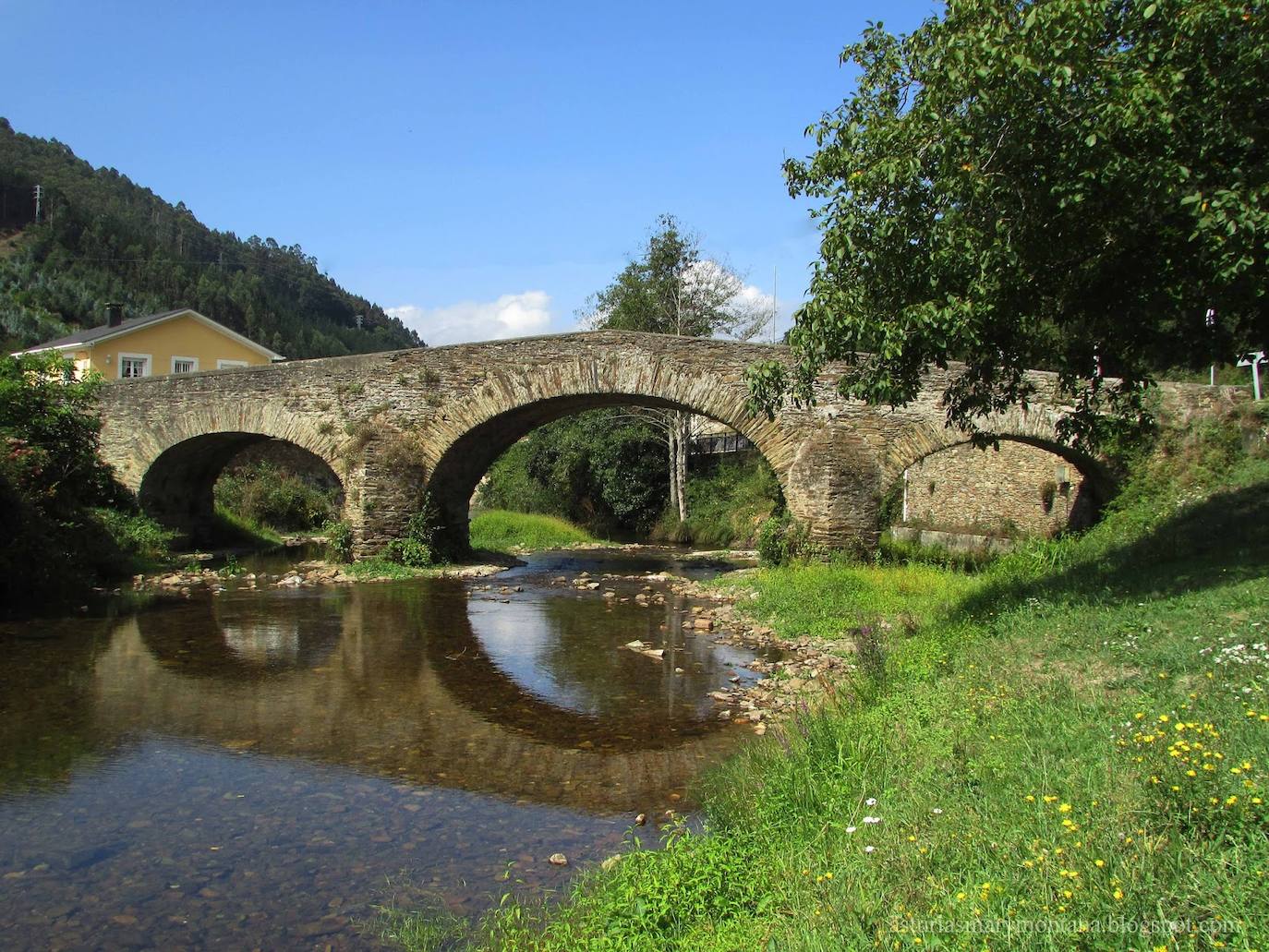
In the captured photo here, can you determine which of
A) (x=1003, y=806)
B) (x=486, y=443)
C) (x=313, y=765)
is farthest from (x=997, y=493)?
(x=1003, y=806)

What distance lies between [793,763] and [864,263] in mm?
4445

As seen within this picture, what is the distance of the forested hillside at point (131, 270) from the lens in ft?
160

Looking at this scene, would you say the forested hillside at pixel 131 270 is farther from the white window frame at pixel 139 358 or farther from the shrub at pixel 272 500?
the shrub at pixel 272 500

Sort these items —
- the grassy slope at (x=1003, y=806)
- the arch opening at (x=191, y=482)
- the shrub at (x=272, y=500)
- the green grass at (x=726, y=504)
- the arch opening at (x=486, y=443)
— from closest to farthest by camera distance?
the grassy slope at (x=1003, y=806) < the arch opening at (x=486, y=443) < the arch opening at (x=191, y=482) < the shrub at (x=272, y=500) < the green grass at (x=726, y=504)

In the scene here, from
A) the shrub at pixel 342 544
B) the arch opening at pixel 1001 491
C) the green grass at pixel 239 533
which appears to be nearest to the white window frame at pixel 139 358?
the green grass at pixel 239 533

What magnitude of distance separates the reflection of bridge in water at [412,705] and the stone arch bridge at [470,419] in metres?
4.55

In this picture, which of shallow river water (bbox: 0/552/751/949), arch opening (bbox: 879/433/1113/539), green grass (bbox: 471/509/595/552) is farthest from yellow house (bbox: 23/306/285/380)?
shallow river water (bbox: 0/552/751/949)

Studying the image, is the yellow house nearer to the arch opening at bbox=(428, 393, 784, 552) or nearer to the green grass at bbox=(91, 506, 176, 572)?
the green grass at bbox=(91, 506, 176, 572)

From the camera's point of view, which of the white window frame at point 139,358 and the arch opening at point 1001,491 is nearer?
the arch opening at point 1001,491

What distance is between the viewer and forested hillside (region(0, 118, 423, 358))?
48.8 m

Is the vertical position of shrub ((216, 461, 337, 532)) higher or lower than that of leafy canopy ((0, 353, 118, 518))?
lower

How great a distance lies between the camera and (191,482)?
20594 mm

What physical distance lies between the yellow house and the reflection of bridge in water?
23691 mm

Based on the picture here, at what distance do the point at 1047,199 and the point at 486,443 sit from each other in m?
12.6
